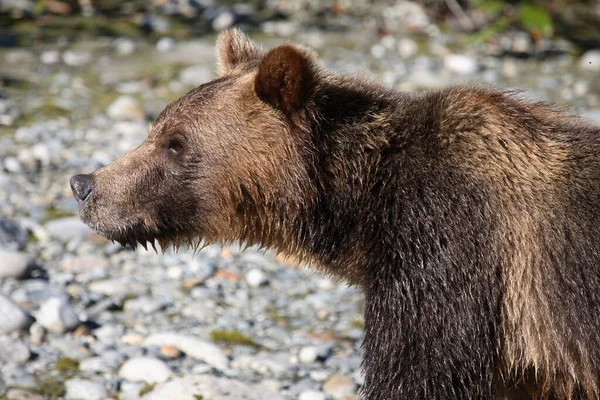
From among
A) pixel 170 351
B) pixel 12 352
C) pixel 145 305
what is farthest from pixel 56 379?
pixel 145 305

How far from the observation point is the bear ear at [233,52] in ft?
19.6

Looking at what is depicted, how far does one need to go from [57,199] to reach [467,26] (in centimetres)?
744

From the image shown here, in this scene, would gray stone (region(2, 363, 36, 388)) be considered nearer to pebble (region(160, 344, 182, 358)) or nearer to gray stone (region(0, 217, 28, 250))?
pebble (region(160, 344, 182, 358))

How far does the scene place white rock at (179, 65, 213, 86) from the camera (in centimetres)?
1214

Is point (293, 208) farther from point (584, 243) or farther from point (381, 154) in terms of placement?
point (584, 243)

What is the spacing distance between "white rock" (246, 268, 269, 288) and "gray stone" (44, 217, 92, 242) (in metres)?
1.54

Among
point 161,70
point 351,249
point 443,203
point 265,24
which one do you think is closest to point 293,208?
point 351,249

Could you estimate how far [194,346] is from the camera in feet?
22.1

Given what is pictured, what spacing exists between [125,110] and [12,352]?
5.03m

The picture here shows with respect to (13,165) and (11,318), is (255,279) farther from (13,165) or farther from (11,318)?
(13,165)

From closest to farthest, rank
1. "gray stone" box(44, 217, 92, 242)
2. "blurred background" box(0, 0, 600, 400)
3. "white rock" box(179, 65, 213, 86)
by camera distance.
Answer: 1. "blurred background" box(0, 0, 600, 400)
2. "gray stone" box(44, 217, 92, 242)
3. "white rock" box(179, 65, 213, 86)

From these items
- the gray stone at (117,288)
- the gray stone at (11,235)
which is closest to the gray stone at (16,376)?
the gray stone at (117,288)

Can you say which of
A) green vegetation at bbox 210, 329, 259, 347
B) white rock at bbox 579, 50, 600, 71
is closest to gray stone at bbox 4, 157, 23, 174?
green vegetation at bbox 210, 329, 259, 347

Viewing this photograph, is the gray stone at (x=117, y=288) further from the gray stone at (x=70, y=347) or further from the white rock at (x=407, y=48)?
the white rock at (x=407, y=48)
